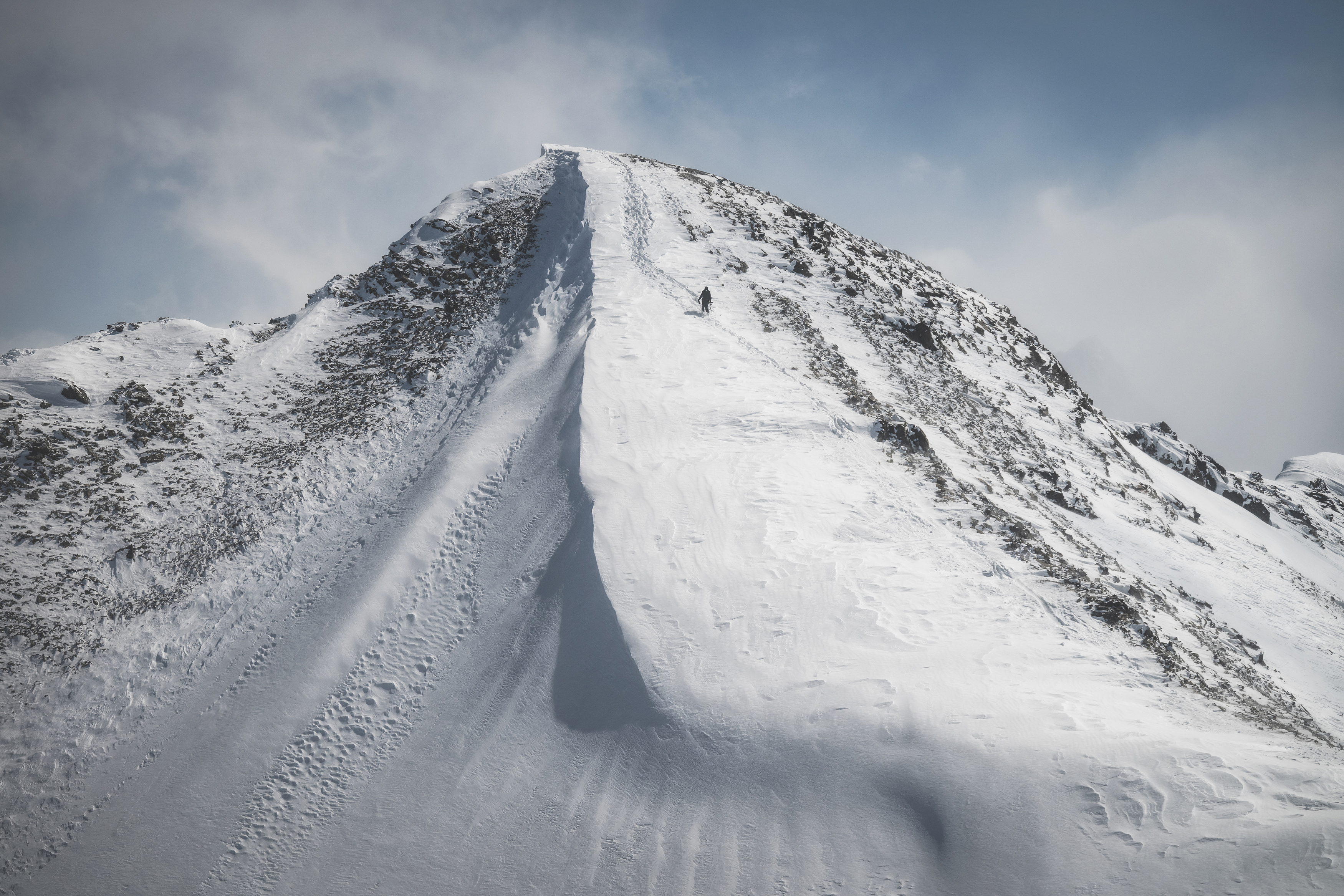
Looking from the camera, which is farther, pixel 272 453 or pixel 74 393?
pixel 272 453

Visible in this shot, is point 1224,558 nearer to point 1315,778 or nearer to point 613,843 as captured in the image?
point 1315,778

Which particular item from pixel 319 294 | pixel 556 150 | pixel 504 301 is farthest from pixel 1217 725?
pixel 556 150

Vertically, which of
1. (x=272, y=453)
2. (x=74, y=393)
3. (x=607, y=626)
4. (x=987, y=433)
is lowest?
(x=74, y=393)

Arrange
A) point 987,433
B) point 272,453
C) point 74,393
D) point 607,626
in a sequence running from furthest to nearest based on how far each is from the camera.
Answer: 1. point 987,433
2. point 272,453
3. point 74,393
4. point 607,626

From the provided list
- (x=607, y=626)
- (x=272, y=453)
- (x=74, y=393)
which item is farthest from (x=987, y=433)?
(x=74, y=393)

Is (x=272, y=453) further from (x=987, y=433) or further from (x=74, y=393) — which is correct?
(x=987, y=433)

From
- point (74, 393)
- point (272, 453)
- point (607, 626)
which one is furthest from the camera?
point (272, 453)

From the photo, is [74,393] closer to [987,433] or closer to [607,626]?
[607,626]

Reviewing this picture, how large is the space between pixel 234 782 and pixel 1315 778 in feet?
60.1

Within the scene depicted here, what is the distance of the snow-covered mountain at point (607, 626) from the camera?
8562 millimetres

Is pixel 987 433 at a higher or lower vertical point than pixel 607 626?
higher

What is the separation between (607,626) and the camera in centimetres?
1214

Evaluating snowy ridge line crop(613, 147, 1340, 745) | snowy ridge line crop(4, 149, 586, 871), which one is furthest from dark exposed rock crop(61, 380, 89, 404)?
snowy ridge line crop(613, 147, 1340, 745)

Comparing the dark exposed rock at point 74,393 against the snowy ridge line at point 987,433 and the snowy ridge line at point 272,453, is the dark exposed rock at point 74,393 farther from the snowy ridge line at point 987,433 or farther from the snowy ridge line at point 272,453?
the snowy ridge line at point 987,433
